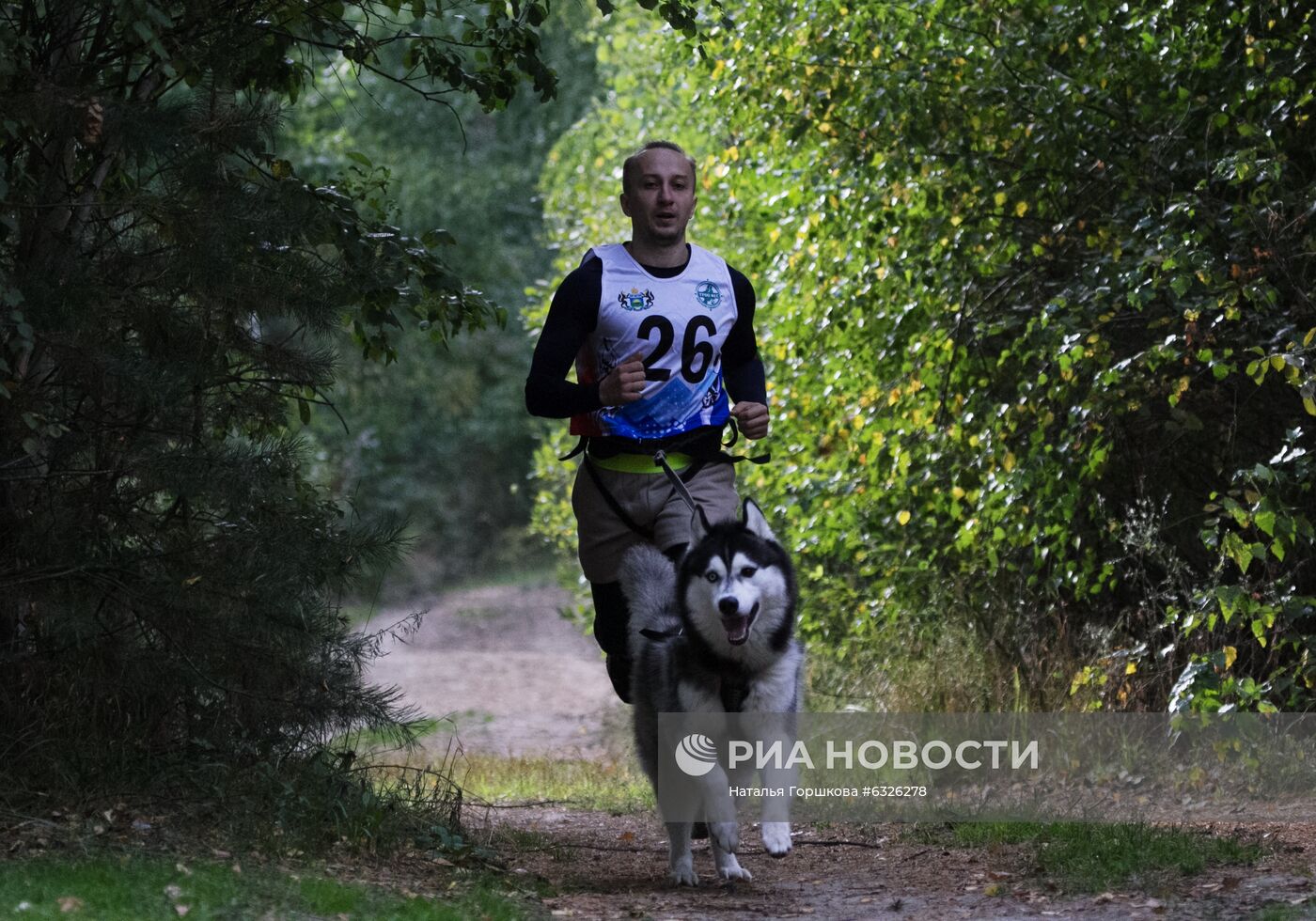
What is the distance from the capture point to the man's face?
5410 mm

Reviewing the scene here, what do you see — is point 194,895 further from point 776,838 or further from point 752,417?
point 752,417

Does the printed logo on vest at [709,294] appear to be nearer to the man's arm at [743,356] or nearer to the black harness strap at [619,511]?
the man's arm at [743,356]

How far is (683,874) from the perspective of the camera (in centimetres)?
522

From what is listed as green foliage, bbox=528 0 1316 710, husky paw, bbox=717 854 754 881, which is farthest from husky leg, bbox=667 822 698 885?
green foliage, bbox=528 0 1316 710

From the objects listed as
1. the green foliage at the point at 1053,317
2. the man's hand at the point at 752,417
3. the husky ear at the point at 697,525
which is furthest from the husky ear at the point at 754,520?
the green foliage at the point at 1053,317

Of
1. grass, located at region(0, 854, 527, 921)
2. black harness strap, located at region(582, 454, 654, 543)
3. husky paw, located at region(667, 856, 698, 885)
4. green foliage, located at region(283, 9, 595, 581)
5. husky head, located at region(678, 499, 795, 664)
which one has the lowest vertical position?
grass, located at region(0, 854, 527, 921)

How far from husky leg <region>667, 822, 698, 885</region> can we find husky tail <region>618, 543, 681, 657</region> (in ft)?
2.06

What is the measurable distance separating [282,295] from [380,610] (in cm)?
2630

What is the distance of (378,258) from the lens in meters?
5.92

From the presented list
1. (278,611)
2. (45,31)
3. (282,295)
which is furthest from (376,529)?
(45,31)

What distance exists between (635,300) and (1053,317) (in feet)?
8.54

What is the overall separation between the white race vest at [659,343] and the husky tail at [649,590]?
443 millimetres

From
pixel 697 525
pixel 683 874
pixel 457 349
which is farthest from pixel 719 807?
pixel 457 349

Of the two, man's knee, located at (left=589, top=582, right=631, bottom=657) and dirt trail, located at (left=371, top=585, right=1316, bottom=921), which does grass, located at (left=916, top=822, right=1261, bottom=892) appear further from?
man's knee, located at (left=589, top=582, right=631, bottom=657)
